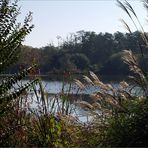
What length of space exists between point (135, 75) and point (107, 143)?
156 centimetres

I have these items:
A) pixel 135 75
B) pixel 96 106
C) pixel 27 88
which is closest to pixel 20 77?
pixel 27 88

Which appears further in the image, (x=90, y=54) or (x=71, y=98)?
(x=90, y=54)

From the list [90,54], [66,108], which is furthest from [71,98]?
[90,54]

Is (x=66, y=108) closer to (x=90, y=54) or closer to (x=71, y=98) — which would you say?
(x=71, y=98)

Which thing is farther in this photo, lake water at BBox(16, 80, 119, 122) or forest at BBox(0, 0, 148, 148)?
lake water at BBox(16, 80, 119, 122)

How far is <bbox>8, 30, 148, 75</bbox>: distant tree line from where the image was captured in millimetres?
8784

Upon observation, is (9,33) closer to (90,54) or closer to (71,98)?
(71,98)

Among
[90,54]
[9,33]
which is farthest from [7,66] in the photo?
[90,54]

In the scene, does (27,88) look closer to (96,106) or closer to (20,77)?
(20,77)

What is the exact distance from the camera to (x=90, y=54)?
73.6m

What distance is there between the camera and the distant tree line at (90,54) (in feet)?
28.8

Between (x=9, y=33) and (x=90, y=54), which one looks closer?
(x=9, y=33)

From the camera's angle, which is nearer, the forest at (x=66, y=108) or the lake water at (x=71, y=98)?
the forest at (x=66, y=108)

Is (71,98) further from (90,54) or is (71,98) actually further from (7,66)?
(90,54)
